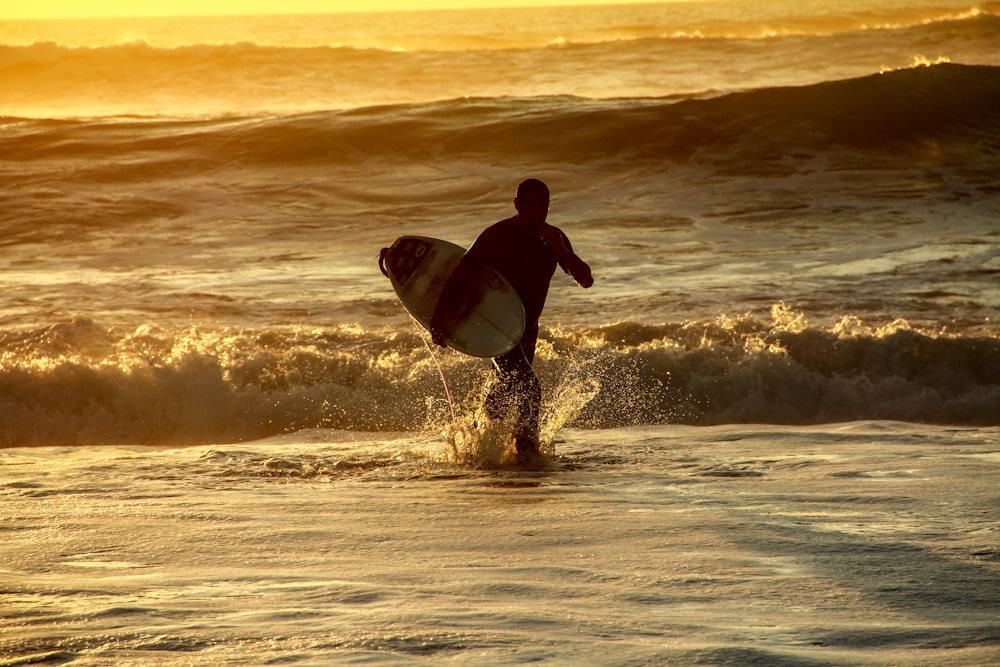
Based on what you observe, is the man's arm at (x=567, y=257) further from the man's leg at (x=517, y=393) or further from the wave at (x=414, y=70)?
the wave at (x=414, y=70)

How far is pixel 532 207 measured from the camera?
6.36 meters

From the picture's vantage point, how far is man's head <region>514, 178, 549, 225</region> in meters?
6.34

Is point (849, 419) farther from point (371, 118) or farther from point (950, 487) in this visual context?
point (371, 118)

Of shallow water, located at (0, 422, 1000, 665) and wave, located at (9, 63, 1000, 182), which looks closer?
shallow water, located at (0, 422, 1000, 665)

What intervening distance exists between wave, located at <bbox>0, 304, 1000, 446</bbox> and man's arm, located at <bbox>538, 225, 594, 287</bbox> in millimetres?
2160

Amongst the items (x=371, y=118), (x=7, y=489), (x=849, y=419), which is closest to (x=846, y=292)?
(x=849, y=419)

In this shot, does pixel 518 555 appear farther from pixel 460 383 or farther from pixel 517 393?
pixel 460 383

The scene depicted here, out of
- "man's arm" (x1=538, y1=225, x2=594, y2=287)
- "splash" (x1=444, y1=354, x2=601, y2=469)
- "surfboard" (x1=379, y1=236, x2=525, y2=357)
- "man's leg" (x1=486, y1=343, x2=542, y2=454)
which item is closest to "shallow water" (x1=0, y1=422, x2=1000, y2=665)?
"splash" (x1=444, y1=354, x2=601, y2=469)

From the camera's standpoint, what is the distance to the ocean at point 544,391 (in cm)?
379

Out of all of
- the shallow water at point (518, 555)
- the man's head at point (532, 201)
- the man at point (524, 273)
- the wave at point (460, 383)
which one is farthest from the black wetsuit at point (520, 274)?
the wave at point (460, 383)

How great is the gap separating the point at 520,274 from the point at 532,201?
0.45 m

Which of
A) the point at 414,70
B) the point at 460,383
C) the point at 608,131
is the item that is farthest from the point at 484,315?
the point at 414,70

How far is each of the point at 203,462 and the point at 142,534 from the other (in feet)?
6.45

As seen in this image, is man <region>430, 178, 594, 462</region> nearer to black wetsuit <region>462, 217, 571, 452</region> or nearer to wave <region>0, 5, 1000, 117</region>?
black wetsuit <region>462, 217, 571, 452</region>
